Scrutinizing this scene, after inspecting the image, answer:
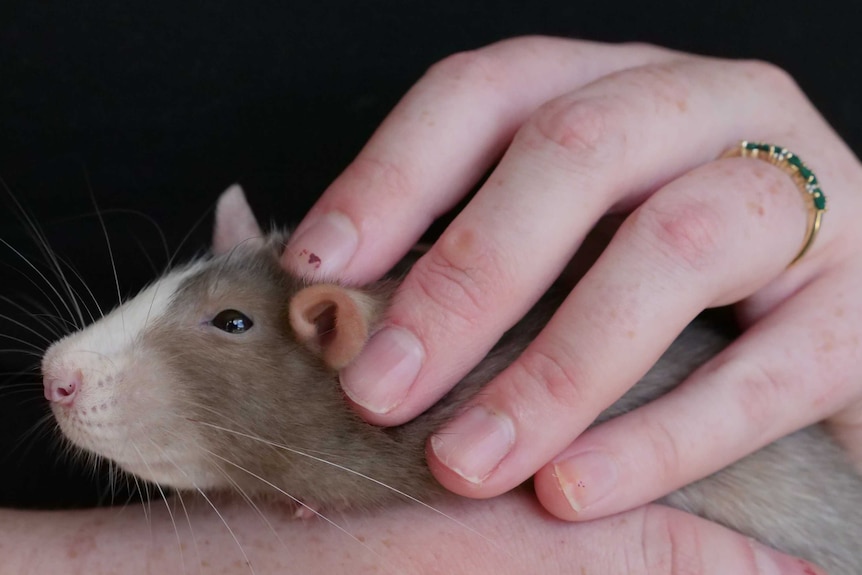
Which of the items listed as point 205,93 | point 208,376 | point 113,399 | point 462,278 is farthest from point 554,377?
point 205,93

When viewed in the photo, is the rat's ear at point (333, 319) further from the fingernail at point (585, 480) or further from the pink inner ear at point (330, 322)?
the fingernail at point (585, 480)

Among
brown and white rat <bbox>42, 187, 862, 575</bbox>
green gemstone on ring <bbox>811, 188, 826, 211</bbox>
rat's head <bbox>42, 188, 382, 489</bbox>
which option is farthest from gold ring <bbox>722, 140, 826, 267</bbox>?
rat's head <bbox>42, 188, 382, 489</bbox>

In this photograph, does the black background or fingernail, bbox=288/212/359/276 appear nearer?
fingernail, bbox=288/212/359/276

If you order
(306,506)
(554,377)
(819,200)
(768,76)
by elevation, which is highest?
(768,76)

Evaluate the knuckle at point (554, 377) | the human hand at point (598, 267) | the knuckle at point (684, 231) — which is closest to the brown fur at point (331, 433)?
the human hand at point (598, 267)

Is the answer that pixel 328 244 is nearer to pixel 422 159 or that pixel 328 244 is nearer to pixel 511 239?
pixel 422 159

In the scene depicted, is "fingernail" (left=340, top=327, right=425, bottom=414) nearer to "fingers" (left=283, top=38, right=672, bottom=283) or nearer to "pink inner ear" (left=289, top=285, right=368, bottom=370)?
"pink inner ear" (left=289, top=285, right=368, bottom=370)
